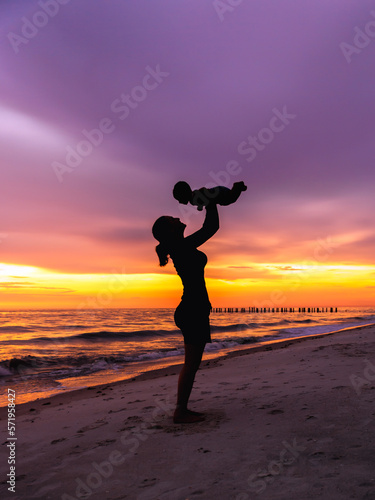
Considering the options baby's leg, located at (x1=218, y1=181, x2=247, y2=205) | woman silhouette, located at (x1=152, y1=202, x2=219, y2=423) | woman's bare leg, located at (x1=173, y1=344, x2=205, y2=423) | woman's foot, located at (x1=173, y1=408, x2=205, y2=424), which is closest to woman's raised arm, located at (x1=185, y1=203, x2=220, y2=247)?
woman silhouette, located at (x1=152, y1=202, x2=219, y2=423)

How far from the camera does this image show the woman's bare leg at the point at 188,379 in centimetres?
419

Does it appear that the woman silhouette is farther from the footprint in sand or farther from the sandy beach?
the footprint in sand

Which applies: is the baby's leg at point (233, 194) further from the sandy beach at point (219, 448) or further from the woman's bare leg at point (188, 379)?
the sandy beach at point (219, 448)

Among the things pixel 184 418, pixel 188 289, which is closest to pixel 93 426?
pixel 184 418

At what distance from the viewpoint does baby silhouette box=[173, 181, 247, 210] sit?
12.7ft

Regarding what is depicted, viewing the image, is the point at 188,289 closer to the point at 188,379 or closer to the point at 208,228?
the point at 208,228

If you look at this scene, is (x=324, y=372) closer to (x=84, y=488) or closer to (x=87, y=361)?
(x=84, y=488)

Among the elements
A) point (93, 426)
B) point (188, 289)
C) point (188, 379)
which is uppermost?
point (188, 289)

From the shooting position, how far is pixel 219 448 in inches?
133

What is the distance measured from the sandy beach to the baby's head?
93.5 inches

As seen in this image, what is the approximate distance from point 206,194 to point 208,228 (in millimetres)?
376

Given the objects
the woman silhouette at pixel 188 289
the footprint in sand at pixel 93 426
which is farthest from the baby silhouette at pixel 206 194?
the footprint in sand at pixel 93 426

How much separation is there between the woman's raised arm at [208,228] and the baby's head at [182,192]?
0.80ft

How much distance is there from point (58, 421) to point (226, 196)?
4248 mm
